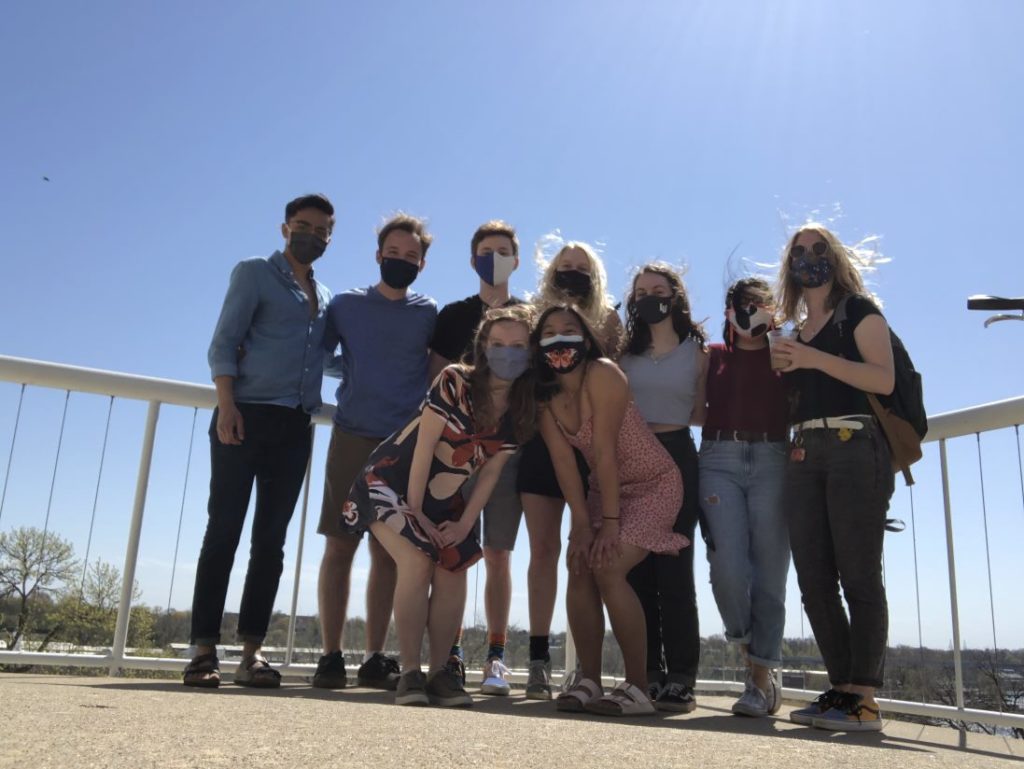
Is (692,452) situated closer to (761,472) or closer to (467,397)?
(761,472)

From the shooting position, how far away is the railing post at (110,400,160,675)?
132 inches

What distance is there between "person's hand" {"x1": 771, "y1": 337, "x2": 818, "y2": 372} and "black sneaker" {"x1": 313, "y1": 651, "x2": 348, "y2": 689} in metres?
1.91

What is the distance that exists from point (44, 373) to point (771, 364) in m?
2.70

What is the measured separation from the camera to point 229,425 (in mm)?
3215

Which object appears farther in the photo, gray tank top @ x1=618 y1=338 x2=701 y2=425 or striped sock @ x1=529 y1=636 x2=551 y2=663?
striped sock @ x1=529 y1=636 x2=551 y2=663

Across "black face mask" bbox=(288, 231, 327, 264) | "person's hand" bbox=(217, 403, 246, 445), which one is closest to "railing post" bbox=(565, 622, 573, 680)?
"person's hand" bbox=(217, 403, 246, 445)

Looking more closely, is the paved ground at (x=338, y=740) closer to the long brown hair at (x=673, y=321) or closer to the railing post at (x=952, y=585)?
the railing post at (x=952, y=585)

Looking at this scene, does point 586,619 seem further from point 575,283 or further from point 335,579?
point 575,283

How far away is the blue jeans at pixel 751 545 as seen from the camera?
9.77 ft

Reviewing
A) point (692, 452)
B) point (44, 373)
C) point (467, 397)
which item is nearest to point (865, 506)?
point (692, 452)

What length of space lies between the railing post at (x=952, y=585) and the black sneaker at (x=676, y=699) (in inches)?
36.4

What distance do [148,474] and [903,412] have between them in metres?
2.80

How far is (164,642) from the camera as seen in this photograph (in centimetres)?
346

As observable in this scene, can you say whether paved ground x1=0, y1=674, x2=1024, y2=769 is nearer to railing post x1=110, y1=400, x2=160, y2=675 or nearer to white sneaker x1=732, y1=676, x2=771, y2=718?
white sneaker x1=732, y1=676, x2=771, y2=718
